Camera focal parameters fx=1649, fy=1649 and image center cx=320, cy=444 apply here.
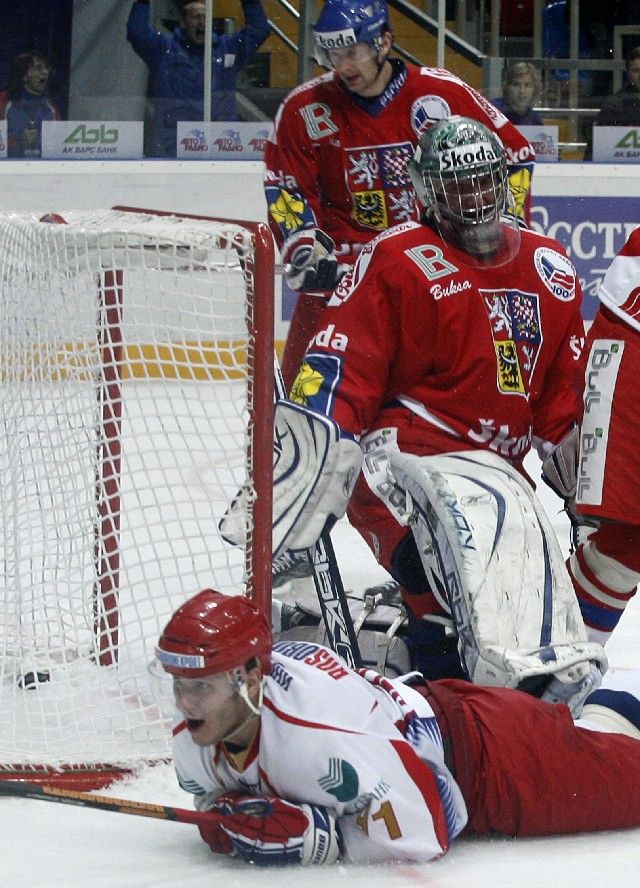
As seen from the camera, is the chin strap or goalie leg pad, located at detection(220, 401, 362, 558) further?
goalie leg pad, located at detection(220, 401, 362, 558)

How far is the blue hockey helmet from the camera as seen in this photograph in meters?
3.82

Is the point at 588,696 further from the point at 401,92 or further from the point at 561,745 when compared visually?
the point at 401,92

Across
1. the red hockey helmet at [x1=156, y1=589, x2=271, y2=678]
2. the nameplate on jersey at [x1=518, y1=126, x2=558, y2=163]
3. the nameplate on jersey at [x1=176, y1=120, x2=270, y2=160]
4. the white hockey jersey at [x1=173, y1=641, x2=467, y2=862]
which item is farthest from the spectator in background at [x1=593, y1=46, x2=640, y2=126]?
the red hockey helmet at [x1=156, y1=589, x2=271, y2=678]

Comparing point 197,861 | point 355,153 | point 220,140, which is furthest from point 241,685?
point 220,140

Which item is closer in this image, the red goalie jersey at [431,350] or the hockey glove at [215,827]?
the hockey glove at [215,827]

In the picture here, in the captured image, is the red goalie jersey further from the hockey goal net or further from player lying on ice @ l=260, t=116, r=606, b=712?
the hockey goal net

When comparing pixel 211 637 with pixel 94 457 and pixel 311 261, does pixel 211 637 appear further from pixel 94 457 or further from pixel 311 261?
pixel 311 261

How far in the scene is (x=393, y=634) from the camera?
3.02 m

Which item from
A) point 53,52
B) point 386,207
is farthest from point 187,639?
point 53,52

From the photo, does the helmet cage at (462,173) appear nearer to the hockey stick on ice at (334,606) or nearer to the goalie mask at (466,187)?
the goalie mask at (466,187)

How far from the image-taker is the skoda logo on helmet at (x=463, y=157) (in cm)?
290

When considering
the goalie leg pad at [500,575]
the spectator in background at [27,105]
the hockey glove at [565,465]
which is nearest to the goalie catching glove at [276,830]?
the goalie leg pad at [500,575]

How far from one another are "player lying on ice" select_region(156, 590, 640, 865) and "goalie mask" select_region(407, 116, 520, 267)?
0.92 metres

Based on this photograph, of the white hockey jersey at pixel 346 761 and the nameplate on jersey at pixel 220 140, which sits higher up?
the nameplate on jersey at pixel 220 140
